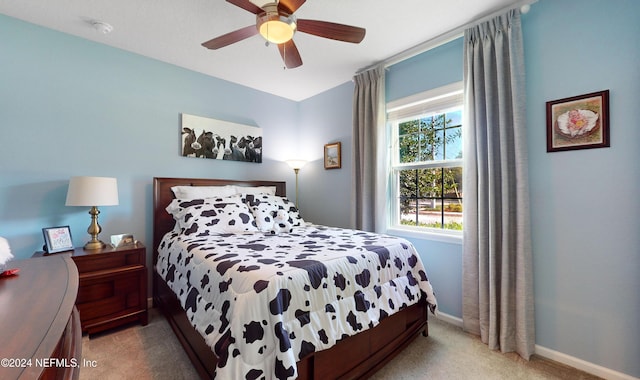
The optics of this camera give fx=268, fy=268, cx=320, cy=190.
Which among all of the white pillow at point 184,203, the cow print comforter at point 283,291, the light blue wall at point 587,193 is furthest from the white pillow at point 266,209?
the light blue wall at point 587,193

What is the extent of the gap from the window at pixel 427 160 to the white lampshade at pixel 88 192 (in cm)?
278

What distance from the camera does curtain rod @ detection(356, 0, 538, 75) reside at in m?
2.06

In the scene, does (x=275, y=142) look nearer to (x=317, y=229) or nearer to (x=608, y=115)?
(x=317, y=229)

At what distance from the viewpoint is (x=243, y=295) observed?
1.26 m

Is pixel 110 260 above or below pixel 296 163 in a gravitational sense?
below

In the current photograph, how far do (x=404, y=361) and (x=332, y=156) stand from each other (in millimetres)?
2458

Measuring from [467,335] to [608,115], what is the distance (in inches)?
74.8

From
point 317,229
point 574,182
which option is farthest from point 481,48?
point 317,229

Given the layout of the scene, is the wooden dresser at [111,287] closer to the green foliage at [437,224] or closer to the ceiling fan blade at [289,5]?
the ceiling fan blade at [289,5]

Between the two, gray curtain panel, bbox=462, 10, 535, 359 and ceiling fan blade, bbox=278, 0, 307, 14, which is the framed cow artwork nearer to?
ceiling fan blade, bbox=278, 0, 307, 14

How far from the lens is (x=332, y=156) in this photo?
12.0ft

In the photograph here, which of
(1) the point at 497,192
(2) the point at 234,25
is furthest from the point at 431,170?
(2) the point at 234,25

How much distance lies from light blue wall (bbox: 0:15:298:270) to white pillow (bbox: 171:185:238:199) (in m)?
0.33

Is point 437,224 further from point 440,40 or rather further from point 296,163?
point 296,163
